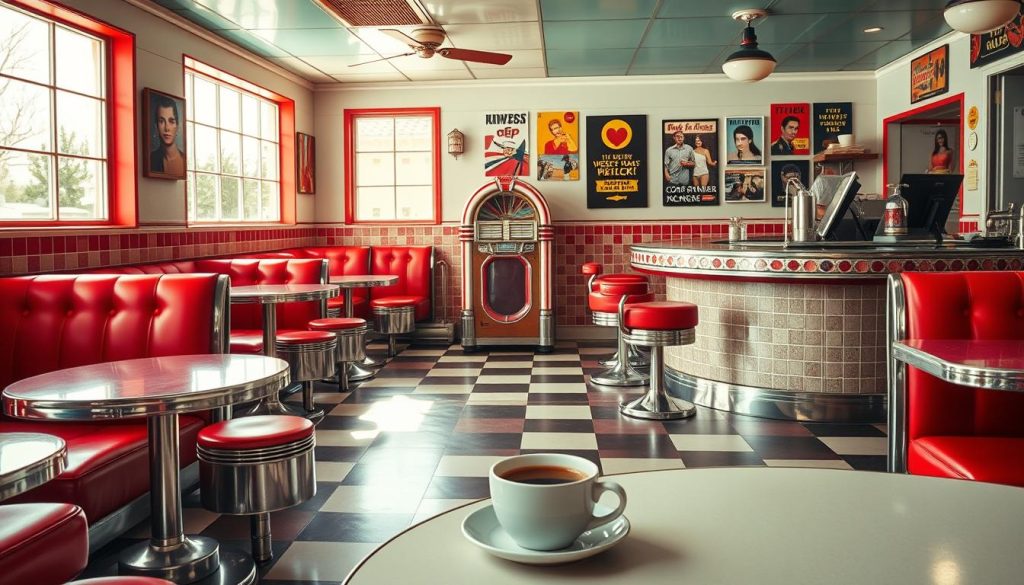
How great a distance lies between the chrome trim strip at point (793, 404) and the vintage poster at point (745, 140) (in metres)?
3.90

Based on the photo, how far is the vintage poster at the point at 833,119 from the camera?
850 centimetres

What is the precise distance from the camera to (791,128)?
8555 millimetres

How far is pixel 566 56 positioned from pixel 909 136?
142 inches

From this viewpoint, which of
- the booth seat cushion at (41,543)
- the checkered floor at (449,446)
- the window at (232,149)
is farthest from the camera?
the window at (232,149)

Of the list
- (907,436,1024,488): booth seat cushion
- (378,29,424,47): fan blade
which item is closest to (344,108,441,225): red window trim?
(378,29,424,47): fan blade

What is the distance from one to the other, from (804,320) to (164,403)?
12.3 feet

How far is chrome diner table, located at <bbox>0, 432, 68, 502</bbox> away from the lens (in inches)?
63.5

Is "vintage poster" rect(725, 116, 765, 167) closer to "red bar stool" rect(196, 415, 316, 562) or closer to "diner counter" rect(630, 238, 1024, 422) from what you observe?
"diner counter" rect(630, 238, 1024, 422)

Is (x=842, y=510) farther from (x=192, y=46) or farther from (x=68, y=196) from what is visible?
(x=192, y=46)

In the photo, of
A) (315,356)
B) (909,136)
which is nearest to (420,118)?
(315,356)

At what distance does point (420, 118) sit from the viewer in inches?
349

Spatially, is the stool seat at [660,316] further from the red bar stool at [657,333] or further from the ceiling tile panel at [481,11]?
the ceiling tile panel at [481,11]

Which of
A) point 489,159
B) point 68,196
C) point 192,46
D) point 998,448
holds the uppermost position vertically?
point 192,46

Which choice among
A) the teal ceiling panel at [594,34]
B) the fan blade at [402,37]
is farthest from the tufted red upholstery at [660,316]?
the fan blade at [402,37]
